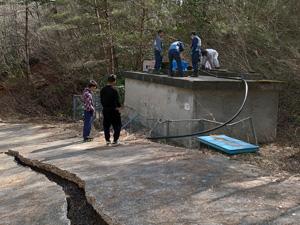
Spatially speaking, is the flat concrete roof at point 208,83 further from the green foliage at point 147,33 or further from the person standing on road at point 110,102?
the person standing on road at point 110,102

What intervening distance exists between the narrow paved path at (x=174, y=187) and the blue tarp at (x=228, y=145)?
0.42 m

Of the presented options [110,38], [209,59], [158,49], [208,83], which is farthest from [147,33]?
[208,83]

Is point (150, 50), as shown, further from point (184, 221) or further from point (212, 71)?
point (184, 221)

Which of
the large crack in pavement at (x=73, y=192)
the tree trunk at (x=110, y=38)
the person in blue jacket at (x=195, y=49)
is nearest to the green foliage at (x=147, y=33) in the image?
the tree trunk at (x=110, y=38)

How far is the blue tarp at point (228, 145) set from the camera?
9.51 m

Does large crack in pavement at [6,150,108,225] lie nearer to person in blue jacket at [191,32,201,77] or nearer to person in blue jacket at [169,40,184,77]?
person in blue jacket at [169,40,184,77]

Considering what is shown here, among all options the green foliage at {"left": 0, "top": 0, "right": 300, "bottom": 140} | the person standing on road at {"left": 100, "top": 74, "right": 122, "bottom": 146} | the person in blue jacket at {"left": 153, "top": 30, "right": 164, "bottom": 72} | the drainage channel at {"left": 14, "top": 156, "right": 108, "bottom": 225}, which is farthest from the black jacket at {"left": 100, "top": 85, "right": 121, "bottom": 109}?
the green foliage at {"left": 0, "top": 0, "right": 300, "bottom": 140}

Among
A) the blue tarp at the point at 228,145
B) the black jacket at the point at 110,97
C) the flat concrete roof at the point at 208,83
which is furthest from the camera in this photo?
the flat concrete roof at the point at 208,83

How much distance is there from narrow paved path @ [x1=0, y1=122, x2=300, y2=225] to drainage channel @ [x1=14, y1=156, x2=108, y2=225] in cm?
11

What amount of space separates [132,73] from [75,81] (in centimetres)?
955

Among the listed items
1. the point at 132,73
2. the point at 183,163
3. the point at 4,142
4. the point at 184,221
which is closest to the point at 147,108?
the point at 132,73

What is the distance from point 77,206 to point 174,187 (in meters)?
1.50

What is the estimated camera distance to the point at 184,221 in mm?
5566

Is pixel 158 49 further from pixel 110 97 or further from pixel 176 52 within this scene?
pixel 110 97
